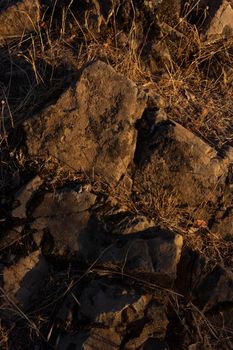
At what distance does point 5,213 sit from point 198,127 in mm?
1555

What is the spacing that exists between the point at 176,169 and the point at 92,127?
631 millimetres

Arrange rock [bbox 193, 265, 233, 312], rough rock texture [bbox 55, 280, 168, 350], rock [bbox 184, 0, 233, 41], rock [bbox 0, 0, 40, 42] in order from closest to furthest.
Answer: rough rock texture [bbox 55, 280, 168, 350] < rock [bbox 193, 265, 233, 312] < rock [bbox 0, 0, 40, 42] < rock [bbox 184, 0, 233, 41]

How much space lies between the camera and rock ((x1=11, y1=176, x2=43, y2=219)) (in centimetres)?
370

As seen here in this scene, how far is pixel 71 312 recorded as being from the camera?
3.44 m

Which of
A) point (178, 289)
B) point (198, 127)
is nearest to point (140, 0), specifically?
point (198, 127)

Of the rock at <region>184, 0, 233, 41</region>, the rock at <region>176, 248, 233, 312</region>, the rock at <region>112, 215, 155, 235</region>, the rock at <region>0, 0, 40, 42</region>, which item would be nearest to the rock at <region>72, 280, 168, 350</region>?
the rock at <region>176, 248, 233, 312</region>

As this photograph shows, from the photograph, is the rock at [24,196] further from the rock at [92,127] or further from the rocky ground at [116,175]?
the rock at [92,127]

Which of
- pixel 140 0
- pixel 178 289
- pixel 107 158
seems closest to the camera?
pixel 178 289

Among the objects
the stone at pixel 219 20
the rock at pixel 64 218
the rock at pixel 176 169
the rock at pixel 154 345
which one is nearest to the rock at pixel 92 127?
the rock at pixel 176 169

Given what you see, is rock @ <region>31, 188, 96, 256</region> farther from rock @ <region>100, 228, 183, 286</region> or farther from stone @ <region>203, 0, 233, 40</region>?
stone @ <region>203, 0, 233, 40</region>

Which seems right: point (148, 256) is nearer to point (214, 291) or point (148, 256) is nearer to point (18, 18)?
point (214, 291)

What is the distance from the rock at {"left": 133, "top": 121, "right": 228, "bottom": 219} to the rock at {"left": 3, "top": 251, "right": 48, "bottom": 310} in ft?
2.75

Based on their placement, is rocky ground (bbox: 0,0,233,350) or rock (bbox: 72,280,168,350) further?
rocky ground (bbox: 0,0,233,350)

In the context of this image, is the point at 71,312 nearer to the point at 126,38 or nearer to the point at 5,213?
the point at 5,213
